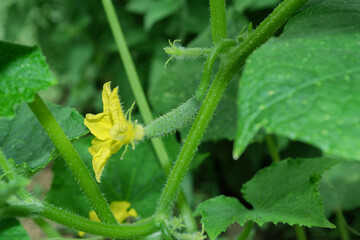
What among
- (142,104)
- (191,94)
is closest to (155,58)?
(191,94)

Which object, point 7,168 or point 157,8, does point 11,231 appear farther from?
point 157,8

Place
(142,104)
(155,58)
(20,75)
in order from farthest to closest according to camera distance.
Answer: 1. (155,58)
2. (142,104)
3. (20,75)

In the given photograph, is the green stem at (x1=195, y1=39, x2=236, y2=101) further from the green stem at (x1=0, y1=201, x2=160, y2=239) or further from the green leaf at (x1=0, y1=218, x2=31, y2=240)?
the green leaf at (x1=0, y1=218, x2=31, y2=240)

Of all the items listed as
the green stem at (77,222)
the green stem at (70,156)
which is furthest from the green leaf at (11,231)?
the green stem at (70,156)

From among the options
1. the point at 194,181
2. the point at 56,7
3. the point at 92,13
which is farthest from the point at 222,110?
the point at 56,7

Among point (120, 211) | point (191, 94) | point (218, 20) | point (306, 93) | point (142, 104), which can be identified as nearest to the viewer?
point (306, 93)
